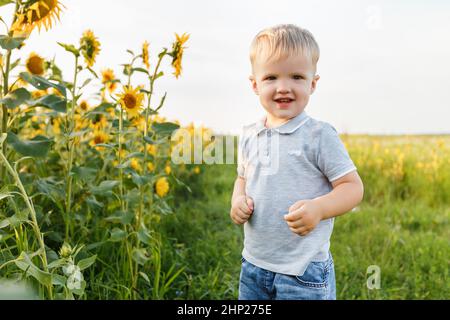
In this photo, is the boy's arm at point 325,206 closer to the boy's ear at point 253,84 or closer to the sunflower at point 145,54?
the boy's ear at point 253,84

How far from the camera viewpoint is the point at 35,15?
4.78ft

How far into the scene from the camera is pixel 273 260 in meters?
1.38

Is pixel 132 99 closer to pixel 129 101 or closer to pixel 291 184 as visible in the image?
pixel 129 101

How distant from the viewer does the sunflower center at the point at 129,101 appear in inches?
68.9

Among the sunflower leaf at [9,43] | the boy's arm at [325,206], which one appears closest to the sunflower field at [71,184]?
the sunflower leaf at [9,43]

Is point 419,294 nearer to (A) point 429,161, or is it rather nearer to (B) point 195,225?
(B) point 195,225

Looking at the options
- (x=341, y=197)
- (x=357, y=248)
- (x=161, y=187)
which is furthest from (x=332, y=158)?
(x=357, y=248)

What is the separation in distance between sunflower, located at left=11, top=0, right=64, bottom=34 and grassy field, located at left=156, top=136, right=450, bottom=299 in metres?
1.10

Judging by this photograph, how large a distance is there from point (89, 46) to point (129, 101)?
0.99 ft

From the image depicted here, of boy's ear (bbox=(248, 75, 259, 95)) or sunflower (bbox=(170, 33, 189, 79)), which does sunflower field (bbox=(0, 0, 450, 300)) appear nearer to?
sunflower (bbox=(170, 33, 189, 79))

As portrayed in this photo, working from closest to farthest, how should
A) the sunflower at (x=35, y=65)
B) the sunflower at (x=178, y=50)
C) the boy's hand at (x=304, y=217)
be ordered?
the boy's hand at (x=304, y=217), the sunflower at (x=178, y=50), the sunflower at (x=35, y=65)

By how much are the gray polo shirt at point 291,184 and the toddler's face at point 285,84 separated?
51mm

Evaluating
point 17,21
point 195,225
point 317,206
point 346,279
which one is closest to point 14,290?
point 317,206
